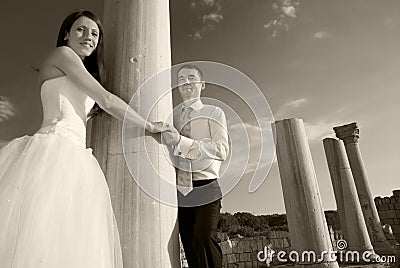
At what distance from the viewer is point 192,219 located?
8.51ft

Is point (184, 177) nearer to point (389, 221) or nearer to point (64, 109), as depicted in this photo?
point (64, 109)

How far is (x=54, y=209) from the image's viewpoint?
5.91 ft

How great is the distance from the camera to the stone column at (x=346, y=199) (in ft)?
40.9

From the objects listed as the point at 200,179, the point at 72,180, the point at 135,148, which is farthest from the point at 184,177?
the point at 72,180

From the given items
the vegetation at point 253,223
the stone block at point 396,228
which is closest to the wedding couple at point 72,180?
the stone block at point 396,228

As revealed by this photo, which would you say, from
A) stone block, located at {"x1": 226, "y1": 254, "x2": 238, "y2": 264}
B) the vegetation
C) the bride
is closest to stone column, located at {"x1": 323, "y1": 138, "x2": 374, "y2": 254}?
stone block, located at {"x1": 226, "y1": 254, "x2": 238, "y2": 264}

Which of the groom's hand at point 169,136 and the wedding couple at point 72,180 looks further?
the groom's hand at point 169,136

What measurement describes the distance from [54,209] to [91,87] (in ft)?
2.62

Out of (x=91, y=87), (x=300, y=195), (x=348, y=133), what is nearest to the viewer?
(x=91, y=87)

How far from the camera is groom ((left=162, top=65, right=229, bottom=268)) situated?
Result: 2.53 m

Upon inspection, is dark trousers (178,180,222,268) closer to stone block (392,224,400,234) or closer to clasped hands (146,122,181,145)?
clasped hands (146,122,181,145)

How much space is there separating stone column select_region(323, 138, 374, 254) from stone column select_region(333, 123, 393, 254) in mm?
1349

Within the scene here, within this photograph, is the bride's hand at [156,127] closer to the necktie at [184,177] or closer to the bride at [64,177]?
the bride at [64,177]
